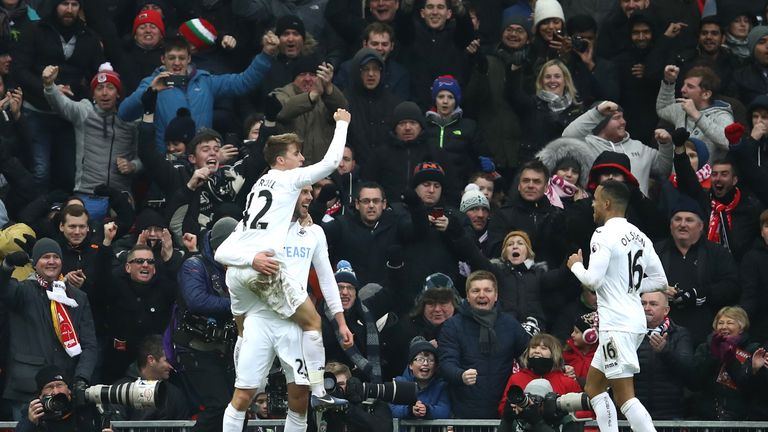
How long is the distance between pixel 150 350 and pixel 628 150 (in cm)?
548

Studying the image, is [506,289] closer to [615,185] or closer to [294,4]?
[615,185]

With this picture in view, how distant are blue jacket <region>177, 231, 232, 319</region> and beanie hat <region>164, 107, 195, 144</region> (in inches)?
126

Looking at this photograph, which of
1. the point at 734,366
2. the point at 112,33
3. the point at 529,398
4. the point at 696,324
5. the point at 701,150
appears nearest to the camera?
the point at 529,398

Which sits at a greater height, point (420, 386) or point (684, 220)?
point (684, 220)

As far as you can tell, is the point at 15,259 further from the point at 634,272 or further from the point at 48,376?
the point at 634,272

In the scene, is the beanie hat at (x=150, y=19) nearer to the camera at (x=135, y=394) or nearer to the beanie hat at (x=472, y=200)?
the beanie hat at (x=472, y=200)

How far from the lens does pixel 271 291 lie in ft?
48.0

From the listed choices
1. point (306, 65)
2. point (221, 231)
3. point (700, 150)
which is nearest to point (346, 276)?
Result: point (221, 231)

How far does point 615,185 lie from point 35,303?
Answer: 540 centimetres

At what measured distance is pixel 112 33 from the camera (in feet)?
69.1

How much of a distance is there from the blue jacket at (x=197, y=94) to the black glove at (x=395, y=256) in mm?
3175

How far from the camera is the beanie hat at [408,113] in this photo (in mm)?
19141

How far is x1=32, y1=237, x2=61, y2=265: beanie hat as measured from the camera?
55.9ft

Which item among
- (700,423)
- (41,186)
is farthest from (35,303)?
(700,423)
